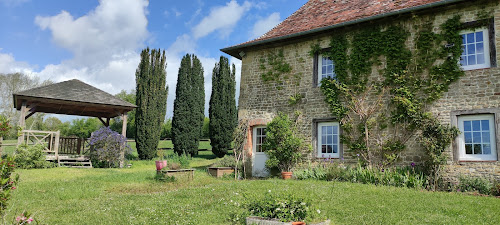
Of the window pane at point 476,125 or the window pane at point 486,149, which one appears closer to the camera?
the window pane at point 486,149

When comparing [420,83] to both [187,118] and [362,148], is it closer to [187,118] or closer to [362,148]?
[362,148]

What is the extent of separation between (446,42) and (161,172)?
349 inches

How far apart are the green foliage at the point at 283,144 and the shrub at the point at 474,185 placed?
4.51m

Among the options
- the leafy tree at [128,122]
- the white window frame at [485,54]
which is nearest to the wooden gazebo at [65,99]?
the white window frame at [485,54]

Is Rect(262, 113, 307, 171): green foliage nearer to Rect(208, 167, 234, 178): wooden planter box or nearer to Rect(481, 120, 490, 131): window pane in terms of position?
Rect(208, 167, 234, 178): wooden planter box

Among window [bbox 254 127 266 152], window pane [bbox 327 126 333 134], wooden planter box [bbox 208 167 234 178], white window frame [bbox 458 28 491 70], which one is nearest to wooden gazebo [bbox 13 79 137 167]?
wooden planter box [bbox 208 167 234 178]

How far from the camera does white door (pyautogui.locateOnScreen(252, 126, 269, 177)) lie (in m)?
12.0

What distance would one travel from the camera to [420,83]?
928 centimetres

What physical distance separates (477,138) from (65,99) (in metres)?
14.8

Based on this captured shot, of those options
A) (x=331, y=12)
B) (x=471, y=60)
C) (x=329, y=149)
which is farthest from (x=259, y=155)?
(x=471, y=60)

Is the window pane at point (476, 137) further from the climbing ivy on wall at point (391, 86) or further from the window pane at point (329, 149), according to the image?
the window pane at point (329, 149)

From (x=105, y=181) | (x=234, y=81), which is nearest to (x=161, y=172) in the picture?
(x=105, y=181)

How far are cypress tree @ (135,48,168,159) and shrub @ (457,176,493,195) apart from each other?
1610 centimetres

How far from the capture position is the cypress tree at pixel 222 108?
22.5 meters
